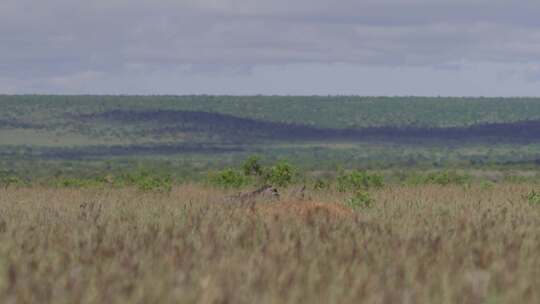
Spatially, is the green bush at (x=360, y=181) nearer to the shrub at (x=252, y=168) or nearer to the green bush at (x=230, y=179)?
the green bush at (x=230, y=179)

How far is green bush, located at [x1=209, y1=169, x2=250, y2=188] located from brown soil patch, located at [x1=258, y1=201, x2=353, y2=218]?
39.1ft

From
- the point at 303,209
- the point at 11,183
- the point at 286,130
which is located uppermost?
the point at 303,209

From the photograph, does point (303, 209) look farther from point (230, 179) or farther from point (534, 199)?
point (230, 179)

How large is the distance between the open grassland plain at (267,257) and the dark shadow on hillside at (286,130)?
471ft

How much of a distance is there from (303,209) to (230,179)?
45.4 feet

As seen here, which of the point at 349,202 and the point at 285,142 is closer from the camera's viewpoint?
the point at 349,202

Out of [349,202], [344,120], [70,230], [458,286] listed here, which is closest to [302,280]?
[458,286]

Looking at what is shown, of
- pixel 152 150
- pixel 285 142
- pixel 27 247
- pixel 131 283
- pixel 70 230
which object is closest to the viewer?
pixel 131 283

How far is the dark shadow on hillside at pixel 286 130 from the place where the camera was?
15775 cm

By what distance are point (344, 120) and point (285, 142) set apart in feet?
69.9

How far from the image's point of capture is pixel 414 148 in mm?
146125

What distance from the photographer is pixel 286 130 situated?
162625 mm

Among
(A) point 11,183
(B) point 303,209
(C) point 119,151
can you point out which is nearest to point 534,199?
(B) point 303,209

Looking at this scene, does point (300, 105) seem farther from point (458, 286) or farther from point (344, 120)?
point (458, 286)
